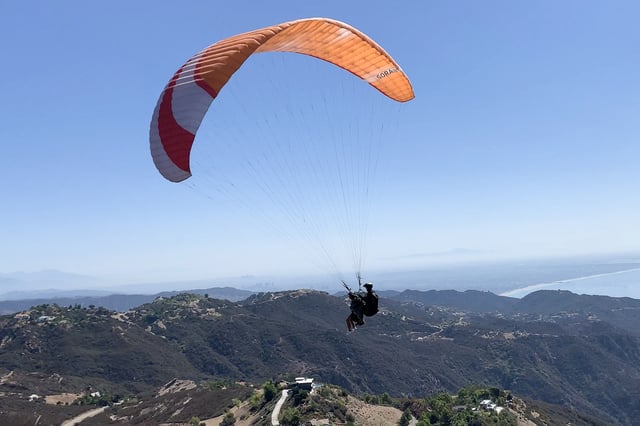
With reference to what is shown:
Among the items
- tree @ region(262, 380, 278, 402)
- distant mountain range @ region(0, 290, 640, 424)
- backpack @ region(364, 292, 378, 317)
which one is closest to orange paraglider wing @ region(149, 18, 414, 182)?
backpack @ region(364, 292, 378, 317)

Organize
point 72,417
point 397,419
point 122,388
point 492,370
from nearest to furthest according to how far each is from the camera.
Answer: point 397,419
point 72,417
point 122,388
point 492,370

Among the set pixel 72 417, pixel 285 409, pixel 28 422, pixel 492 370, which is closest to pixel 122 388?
pixel 72 417

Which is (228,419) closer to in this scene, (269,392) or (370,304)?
(269,392)

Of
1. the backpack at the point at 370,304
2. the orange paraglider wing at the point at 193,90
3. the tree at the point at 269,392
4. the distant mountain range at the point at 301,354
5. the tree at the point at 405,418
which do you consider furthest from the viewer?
the distant mountain range at the point at 301,354

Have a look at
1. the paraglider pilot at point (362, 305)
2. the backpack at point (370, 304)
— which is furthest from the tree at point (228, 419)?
the backpack at point (370, 304)

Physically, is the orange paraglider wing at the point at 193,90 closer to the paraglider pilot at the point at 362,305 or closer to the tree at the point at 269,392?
the paraglider pilot at the point at 362,305

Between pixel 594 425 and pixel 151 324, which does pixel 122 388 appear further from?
pixel 594 425

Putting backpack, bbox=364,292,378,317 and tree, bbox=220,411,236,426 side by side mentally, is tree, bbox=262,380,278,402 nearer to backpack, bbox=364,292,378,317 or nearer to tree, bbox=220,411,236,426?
tree, bbox=220,411,236,426

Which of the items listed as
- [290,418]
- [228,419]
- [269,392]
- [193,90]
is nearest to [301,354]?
[269,392]
